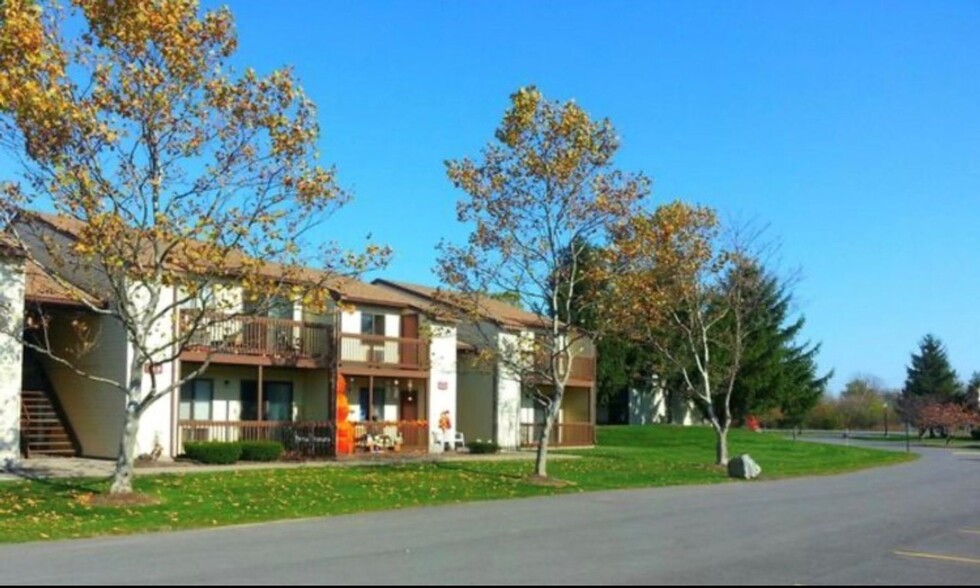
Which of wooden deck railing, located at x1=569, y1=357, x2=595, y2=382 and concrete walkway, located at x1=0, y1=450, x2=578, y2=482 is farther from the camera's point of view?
wooden deck railing, located at x1=569, y1=357, x2=595, y2=382

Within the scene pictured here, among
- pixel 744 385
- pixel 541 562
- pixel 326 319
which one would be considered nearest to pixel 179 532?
pixel 541 562

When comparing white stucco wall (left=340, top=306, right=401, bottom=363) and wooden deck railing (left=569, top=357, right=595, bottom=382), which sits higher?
white stucco wall (left=340, top=306, right=401, bottom=363)

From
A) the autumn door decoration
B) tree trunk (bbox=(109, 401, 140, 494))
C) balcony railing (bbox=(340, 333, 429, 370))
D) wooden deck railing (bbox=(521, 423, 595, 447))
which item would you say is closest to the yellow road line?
tree trunk (bbox=(109, 401, 140, 494))

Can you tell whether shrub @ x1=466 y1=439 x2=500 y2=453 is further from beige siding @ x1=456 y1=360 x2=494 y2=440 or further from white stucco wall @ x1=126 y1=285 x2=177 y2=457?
white stucco wall @ x1=126 y1=285 x2=177 y2=457

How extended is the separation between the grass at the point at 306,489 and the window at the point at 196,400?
5725 mm

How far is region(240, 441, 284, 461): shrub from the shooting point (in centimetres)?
2850

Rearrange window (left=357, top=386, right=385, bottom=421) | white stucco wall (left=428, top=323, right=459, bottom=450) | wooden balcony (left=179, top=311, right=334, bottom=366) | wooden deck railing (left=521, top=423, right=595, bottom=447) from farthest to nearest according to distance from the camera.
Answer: wooden deck railing (left=521, top=423, right=595, bottom=447) → white stucco wall (left=428, top=323, right=459, bottom=450) → window (left=357, top=386, right=385, bottom=421) → wooden balcony (left=179, top=311, right=334, bottom=366)

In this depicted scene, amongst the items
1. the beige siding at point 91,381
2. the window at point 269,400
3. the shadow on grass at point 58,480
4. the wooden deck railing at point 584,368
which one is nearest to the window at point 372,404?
the window at point 269,400

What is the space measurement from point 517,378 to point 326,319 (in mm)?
6752

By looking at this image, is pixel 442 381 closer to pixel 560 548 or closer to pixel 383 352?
pixel 383 352

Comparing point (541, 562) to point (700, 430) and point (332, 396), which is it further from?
point (700, 430)

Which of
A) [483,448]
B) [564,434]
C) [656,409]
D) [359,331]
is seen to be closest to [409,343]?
[359,331]

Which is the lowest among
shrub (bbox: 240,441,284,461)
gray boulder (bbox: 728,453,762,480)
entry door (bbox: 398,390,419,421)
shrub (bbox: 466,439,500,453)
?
gray boulder (bbox: 728,453,762,480)

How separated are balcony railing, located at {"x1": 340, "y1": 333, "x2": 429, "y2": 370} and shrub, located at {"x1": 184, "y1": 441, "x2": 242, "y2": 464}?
610 centimetres
